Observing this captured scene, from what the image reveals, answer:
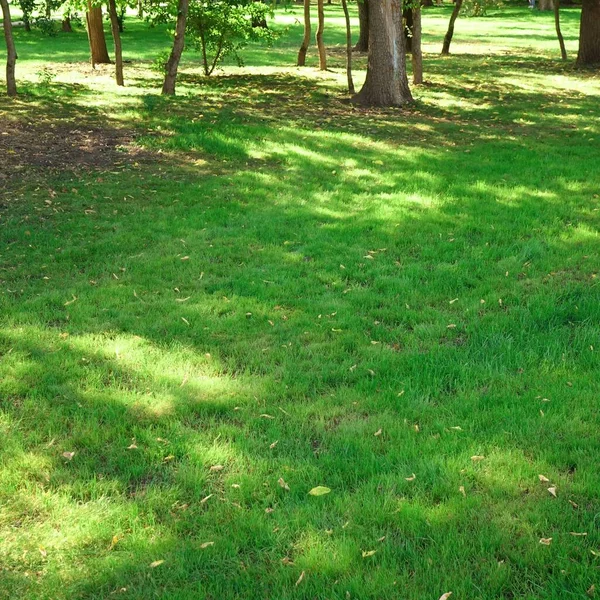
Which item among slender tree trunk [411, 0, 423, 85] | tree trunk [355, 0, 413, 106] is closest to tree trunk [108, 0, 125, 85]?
tree trunk [355, 0, 413, 106]

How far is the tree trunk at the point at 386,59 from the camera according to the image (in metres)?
14.1

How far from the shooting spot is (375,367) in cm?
490

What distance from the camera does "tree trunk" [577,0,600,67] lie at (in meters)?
18.8

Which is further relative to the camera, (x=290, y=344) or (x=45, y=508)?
(x=290, y=344)

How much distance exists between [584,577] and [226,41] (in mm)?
17507

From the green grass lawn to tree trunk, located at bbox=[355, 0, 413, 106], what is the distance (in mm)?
3797

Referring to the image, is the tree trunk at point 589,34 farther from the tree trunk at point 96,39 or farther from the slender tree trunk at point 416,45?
the tree trunk at point 96,39

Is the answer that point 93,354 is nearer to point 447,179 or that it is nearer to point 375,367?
point 375,367

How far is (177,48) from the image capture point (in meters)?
15.1

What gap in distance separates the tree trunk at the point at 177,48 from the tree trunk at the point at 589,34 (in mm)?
10134

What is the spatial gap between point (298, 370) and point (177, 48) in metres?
11.8

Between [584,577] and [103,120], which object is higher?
[103,120]

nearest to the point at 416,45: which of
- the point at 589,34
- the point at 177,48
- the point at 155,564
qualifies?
the point at 177,48

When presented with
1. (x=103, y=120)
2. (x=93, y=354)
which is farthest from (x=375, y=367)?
(x=103, y=120)
